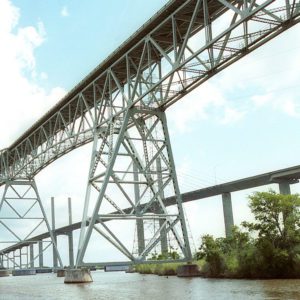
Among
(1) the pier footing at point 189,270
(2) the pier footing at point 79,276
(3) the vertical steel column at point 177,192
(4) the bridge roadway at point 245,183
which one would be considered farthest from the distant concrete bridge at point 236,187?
(2) the pier footing at point 79,276

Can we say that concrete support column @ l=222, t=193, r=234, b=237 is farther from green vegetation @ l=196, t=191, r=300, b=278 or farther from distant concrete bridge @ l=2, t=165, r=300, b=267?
green vegetation @ l=196, t=191, r=300, b=278

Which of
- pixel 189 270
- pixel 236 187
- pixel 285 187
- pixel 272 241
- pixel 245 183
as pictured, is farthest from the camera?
pixel 236 187

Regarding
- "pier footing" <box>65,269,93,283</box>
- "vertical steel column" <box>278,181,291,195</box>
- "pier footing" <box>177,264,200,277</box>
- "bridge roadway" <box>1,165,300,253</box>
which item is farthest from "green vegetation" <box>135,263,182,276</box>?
"vertical steel column" <box>278,181,291,195</box>

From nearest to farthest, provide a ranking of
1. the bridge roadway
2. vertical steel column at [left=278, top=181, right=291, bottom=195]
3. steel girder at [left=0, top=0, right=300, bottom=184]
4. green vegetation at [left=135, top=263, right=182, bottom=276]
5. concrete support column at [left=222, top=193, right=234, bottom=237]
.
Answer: steel girder at [left=0, top=0, right=300, bottom=184]
green vegetation at [left=135, top=263, right=182, bottom=276]
the bridge roadway
vertical steel column at [left=278, top=181, right=291, bottom=195]
concrete support column at [left=222, top=193, right=234, bottom=237]

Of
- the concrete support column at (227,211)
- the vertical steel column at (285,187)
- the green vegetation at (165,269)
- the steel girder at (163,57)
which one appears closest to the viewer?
the steel girder at (163,57)

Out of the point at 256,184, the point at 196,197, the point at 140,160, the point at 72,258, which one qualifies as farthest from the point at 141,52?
the point at 72,258

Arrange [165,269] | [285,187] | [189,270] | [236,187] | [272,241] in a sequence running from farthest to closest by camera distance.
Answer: [236,187] < [285,187] < [165,269] < [189,270] < [272,241]

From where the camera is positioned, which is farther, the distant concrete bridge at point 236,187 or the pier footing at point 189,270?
the distant concrete bridge at point 236,187

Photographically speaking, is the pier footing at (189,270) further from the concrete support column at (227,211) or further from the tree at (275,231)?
the concrete support column at (227,211)

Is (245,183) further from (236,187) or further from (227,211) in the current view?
(227,211)

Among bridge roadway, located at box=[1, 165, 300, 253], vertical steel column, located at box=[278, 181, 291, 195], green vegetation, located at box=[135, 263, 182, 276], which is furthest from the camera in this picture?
vertical steel column, located at box=[278, 181, 291, 195]

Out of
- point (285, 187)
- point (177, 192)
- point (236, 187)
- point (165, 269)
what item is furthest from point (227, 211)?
point (177, 192)

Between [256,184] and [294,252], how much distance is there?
34.7 metres

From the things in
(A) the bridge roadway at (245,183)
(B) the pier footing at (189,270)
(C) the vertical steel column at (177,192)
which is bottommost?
(B) the pier footing at (189,270)
